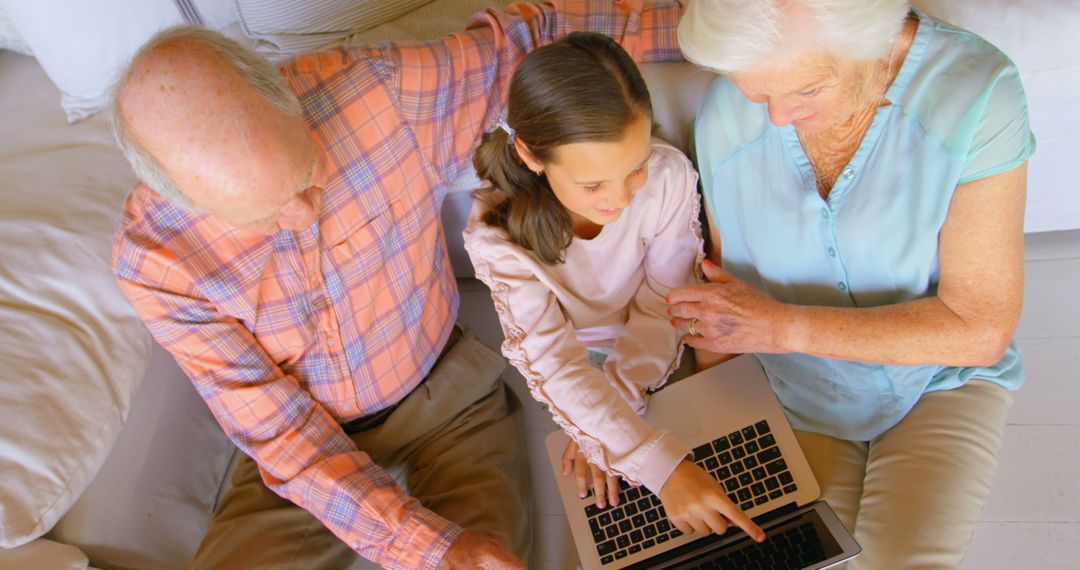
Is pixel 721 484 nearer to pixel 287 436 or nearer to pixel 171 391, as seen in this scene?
pixel 287 436

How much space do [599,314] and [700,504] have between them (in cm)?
39

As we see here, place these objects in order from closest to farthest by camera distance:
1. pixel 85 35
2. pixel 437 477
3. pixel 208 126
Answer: pixel 208 126
pixel 437 477
pixel 85 35

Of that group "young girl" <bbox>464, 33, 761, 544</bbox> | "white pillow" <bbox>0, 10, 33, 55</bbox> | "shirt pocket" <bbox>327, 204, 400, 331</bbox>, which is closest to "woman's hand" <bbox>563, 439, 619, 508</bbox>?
"young girl" <bbox>464, 33, 761, 544</bbox>

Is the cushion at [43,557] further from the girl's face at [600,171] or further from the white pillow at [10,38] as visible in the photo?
the white pillow at [10,38]

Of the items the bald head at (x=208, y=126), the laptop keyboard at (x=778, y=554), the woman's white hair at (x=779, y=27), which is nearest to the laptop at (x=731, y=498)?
the laptop keyboard at (x=778, y=554)

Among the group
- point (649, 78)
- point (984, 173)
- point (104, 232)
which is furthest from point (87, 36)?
point (984, 173)

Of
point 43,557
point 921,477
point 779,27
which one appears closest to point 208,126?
point 779,27

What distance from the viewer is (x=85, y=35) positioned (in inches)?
66.1

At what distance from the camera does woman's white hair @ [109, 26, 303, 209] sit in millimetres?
1077

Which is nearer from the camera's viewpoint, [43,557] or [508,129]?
[508,129]

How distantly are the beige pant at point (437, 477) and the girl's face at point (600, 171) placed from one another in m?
0.61

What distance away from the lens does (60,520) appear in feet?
4.71

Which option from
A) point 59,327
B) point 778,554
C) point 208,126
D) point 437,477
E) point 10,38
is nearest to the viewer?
point 208,126

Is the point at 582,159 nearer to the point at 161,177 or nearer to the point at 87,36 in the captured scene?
the point at 161,177
